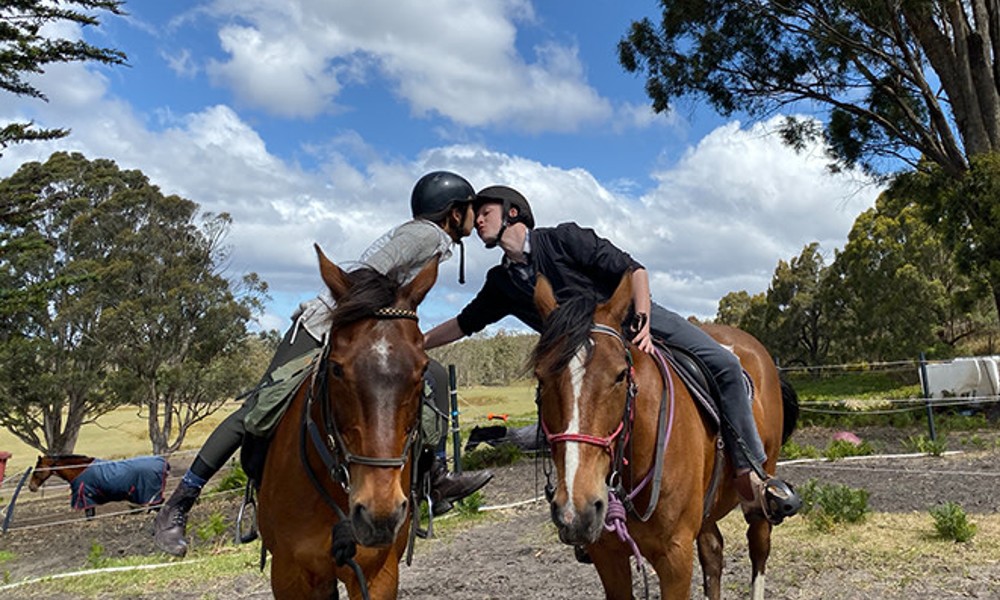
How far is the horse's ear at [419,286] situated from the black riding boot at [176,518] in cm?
157

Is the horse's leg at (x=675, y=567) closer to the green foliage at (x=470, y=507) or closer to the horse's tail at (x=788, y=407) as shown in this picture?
the horse's tail at (x=788, y=407)

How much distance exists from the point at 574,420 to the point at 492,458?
10.5m

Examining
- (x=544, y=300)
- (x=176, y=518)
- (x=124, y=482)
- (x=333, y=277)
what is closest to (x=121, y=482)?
(x=124, y=482)

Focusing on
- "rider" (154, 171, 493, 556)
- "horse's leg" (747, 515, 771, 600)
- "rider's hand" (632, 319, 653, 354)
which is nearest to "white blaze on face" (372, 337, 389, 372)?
"rider" (154, 171, 493, 556)

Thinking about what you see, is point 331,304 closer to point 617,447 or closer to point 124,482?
point 617,447

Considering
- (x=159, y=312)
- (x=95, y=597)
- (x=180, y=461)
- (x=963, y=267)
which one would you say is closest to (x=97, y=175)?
(x=159, y=312)

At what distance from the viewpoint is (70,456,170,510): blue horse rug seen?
40.7 ft

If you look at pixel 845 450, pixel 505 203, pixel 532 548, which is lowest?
pixel 532 548

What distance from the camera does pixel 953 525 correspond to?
554cm

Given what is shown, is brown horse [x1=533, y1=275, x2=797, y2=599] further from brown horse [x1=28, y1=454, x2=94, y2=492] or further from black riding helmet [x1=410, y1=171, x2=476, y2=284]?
brown horse [x1=28, y1=454, x2=94, y2=492]

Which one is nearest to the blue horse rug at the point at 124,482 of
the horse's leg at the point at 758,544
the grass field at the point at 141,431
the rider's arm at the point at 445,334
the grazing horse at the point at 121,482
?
the grazing horse at the point at 121,482

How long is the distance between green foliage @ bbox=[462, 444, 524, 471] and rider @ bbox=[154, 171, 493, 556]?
912cm

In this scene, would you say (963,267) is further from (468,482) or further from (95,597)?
(95,597)

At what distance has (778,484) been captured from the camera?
3.60 metres
